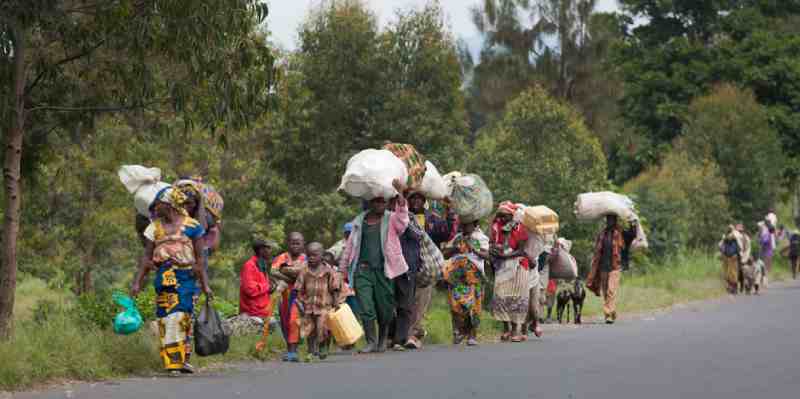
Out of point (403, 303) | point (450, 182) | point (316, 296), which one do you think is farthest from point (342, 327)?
point (450, 182)

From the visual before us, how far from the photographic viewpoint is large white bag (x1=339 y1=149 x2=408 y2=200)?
16250mm

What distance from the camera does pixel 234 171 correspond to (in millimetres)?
33969

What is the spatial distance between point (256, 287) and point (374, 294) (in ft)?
5.00

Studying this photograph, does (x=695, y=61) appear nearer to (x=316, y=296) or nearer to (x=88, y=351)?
(x=316, y=296)

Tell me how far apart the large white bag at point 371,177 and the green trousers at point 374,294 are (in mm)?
904

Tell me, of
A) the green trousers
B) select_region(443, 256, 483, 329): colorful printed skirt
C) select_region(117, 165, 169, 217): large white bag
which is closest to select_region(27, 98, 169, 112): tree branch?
select_region(117, 165, 169, 217): large white bag

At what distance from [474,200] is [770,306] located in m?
11.5

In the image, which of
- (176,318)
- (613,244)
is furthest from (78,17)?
(613,244)

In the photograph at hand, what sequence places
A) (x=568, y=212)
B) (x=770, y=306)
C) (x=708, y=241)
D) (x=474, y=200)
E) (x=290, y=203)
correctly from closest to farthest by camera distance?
(x=474, y=200), (x=770, y=306), (x=568, y=212), (x=290, y=203), (x=708, y=241)

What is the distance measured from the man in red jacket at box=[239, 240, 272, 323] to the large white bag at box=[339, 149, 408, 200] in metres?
1.52

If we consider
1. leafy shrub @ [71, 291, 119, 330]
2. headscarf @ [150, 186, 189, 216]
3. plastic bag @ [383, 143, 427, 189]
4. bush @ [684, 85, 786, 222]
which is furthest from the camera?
bush @ [684, 85, 786, 222]

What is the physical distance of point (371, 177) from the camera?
16.2 meters

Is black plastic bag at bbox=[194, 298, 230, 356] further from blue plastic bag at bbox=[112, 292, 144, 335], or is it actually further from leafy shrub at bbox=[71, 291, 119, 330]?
leafy shrub at bbox=[71, 291, 119, 330]

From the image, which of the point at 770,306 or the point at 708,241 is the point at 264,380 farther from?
the point at 708,241
